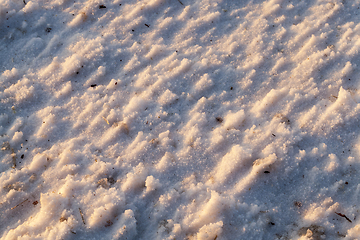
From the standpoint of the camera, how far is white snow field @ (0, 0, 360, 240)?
4.63 ft

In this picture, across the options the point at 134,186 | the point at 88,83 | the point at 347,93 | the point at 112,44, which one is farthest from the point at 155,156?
the point at 347,93

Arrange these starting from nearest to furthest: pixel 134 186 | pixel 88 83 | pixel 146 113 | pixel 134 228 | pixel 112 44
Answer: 1. pixel 134 228
2. pixel 134 186
3. pixel 146 113
4. pixel 88 83
5. pixel 112 44

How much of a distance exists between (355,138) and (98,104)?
1638 mm

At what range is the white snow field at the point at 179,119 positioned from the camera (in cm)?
141

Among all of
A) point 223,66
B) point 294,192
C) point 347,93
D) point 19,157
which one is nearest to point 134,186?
point 19,157

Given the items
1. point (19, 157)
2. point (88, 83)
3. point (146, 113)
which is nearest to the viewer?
point (19, 157)

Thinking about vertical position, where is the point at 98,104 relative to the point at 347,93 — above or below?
above

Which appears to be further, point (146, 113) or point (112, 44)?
point (112, 44)

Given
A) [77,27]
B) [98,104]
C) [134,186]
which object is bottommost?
[134,186]

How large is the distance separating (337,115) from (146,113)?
47.4 inches

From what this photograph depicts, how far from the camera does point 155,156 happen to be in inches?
63.1

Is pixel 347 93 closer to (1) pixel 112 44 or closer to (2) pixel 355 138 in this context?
(2) pixel 355 138

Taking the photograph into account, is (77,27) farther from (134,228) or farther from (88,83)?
(134,228)

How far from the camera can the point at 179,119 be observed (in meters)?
1.72
